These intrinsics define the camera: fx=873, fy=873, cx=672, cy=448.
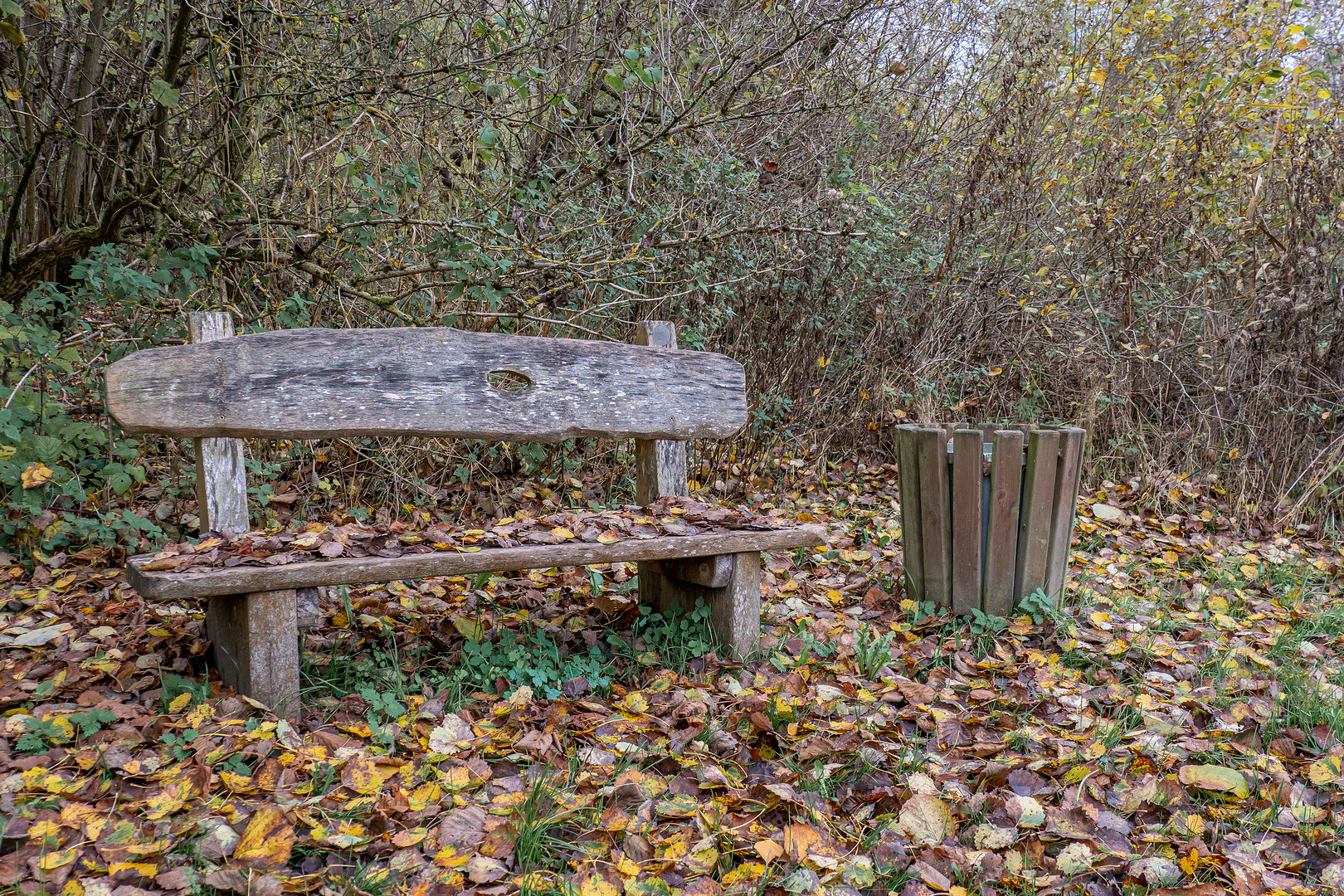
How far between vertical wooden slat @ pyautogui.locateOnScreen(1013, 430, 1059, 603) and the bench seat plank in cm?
85

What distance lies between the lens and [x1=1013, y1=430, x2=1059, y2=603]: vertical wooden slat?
3.03 meters

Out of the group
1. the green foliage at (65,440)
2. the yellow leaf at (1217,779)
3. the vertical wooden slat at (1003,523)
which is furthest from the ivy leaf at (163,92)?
the yellow leaf at (1217,779)

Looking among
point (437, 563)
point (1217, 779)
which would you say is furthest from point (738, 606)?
point (1217, 779)

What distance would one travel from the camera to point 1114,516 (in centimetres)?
459

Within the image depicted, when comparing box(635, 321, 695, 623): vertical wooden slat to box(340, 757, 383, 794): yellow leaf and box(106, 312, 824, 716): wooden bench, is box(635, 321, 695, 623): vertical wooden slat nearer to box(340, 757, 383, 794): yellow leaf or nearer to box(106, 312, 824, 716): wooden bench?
box(106, 312, 824, 716): wooden bench

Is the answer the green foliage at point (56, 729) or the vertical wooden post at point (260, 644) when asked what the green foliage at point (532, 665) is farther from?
the green foliage at point (56, 729)

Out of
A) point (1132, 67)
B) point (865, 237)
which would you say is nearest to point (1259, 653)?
point (865, 237)

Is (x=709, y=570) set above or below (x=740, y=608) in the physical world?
above

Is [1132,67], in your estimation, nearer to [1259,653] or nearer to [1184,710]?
[1259,653]

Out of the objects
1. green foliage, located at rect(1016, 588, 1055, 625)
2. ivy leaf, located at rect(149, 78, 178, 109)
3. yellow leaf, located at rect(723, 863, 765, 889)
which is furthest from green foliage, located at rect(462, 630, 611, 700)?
ivy leaf, located at rect(149, 78, 178, 109)

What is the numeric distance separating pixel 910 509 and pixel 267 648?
217cm

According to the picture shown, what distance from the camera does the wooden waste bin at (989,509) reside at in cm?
302

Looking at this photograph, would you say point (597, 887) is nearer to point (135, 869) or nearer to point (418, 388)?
point (135, 869)

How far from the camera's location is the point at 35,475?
3150 millimetres
